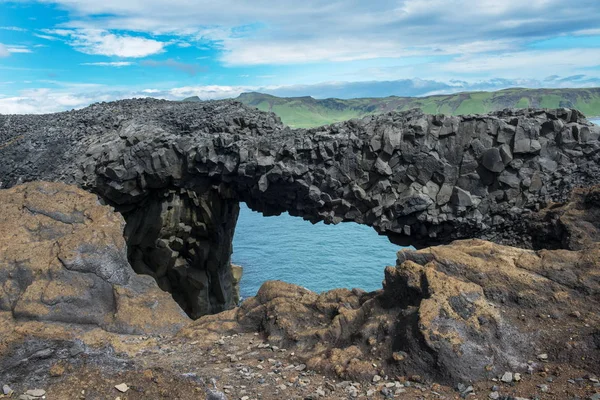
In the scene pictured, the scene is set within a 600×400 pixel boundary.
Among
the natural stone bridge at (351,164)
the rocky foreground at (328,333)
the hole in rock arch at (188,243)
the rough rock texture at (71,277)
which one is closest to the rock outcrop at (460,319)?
the rocky foreground at (328,333)

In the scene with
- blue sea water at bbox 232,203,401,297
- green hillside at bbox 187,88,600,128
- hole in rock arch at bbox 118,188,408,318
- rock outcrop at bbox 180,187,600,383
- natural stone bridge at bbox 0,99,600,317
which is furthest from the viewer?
green hillside at bbox 187,88,600,128

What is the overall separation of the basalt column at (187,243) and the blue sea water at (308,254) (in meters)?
19.7

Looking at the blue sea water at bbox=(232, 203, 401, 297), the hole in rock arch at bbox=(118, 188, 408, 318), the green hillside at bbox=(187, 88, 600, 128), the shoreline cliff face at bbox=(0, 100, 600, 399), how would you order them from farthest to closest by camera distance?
the green hillside at bbox=(187, 88, 600, 128), the blue sea water at bbox=(232, 203, 401, 297), the hole in rock arch at bbox=(118, 188, 408, 318), the shoreline cliff face at bbox=(0, 100, 600, 399)

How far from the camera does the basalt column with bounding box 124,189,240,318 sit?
28.7m

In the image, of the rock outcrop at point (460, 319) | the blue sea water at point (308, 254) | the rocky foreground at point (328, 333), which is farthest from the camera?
the blue sea water at point (308, 254)

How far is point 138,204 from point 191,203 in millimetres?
4977

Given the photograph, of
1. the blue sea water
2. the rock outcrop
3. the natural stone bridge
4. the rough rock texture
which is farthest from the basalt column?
the blue sea water

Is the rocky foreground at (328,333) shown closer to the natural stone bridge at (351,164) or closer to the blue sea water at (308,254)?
the natural stone bridge at (351,164)

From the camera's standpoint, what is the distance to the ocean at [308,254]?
59.2 m

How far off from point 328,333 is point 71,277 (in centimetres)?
834

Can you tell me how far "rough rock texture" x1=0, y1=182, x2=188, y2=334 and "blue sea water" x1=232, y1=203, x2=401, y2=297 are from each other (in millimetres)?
36963

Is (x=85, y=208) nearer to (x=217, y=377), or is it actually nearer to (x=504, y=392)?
(x=217, y=377)

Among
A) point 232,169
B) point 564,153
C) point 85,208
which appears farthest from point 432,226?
point 85,208

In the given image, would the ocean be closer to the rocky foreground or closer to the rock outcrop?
the rocky foreground
